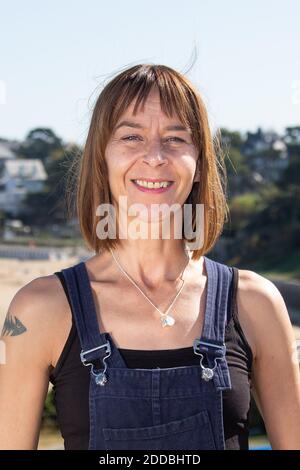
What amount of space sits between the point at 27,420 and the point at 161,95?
786 millimetres

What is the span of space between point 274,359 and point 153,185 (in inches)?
19.3

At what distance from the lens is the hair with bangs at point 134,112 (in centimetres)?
178

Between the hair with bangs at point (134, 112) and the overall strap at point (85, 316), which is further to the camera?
the hair with bangs at point (134, 112)

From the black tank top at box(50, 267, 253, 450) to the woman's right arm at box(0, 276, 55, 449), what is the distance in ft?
0.13

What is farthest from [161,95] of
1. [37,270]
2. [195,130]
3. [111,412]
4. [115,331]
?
[37,270]

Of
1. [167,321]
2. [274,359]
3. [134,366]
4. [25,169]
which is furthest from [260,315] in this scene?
[25,169]

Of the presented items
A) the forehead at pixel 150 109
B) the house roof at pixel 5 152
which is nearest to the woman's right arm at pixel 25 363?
the forehead at pixel 150 109

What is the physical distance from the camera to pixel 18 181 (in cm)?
5834

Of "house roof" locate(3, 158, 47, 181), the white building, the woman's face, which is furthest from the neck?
the white building

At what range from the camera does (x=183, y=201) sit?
1.83 m

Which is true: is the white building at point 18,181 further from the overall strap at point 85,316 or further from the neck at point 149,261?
the overall strap at point 85,316

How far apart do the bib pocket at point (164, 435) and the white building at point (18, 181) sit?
174 ft

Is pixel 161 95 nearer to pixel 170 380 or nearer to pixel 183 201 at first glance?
pixel 183 201

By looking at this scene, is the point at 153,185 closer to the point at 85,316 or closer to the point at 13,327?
the point at 85,316
